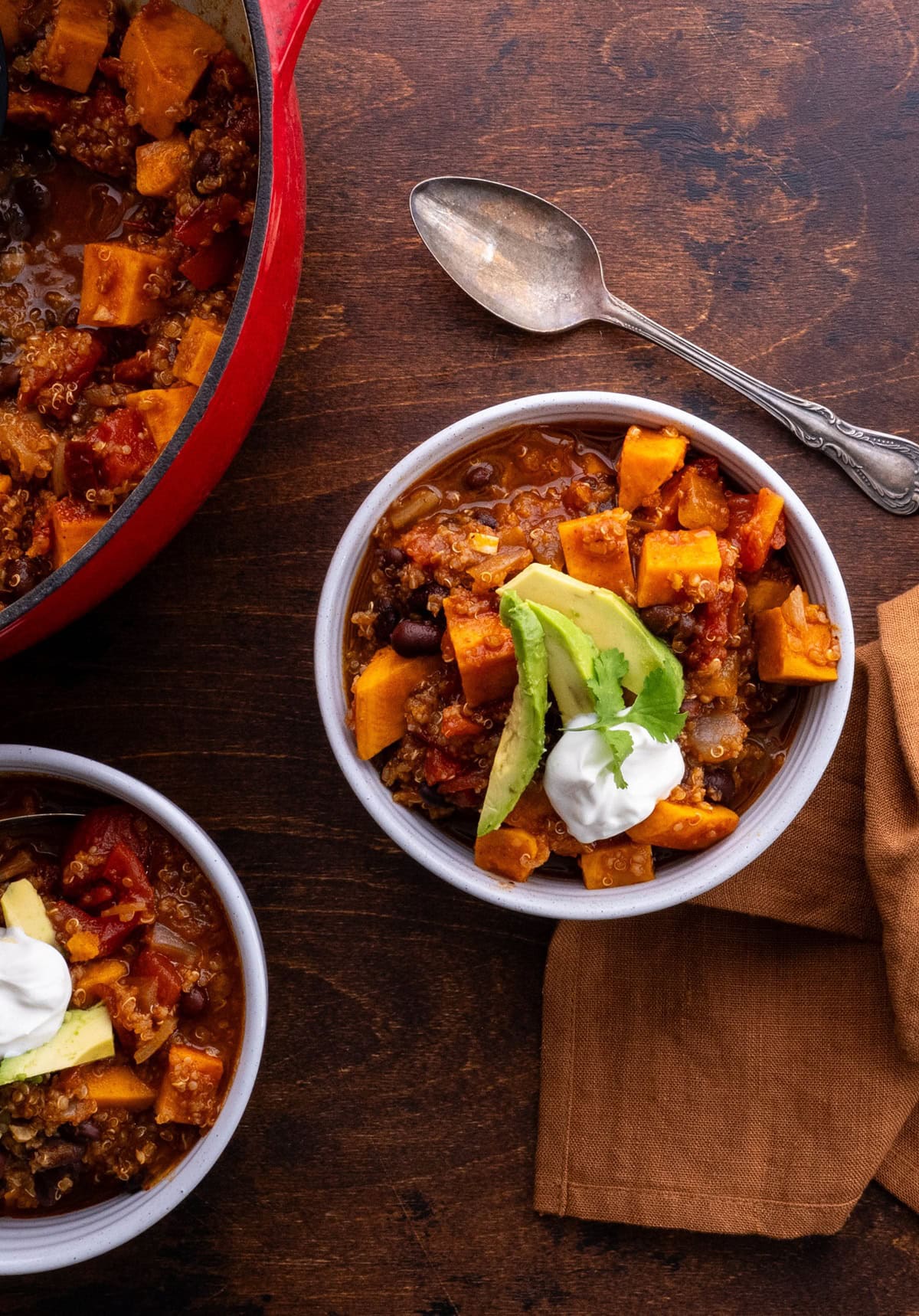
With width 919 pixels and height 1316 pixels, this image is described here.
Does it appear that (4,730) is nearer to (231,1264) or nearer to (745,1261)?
(231,1264)

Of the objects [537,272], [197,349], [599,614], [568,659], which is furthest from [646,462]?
[197,349]

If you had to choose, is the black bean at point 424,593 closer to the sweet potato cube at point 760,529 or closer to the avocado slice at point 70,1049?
the sweet potato cube at point 760,529

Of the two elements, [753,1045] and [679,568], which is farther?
[753,1045]

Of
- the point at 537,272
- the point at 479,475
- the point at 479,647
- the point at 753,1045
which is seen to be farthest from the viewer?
the point at 753,1045

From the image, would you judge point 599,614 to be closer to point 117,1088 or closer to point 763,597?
point 763,597

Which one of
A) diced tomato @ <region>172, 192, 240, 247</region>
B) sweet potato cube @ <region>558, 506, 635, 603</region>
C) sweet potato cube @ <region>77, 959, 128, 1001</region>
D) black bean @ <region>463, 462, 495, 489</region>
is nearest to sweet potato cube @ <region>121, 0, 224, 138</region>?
diced tomato @ <region>172, 192, 240, 247</region>

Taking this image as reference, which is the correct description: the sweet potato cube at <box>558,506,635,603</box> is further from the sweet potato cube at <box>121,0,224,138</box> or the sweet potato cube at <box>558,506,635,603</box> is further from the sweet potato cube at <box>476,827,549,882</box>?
the sweet potato cube at <box>121,0,224,138</box>
